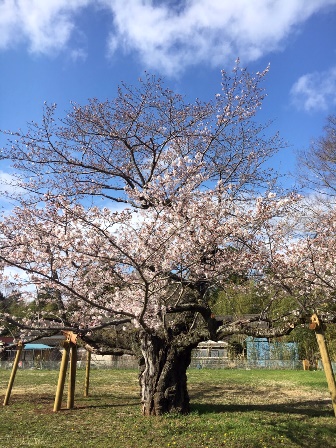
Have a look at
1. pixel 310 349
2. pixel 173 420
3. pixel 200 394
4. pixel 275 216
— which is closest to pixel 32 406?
pixel 173 420

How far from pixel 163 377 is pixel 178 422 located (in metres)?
0.94

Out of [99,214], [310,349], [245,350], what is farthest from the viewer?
[245,350]

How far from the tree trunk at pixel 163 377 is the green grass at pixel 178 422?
0.28 m

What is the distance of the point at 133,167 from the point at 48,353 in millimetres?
24499

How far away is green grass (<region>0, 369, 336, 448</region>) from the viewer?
5.46 m

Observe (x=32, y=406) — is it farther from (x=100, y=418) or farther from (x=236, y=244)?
(x=236, y=244)

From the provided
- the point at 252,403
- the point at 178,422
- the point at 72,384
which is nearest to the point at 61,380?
the point at 72,384

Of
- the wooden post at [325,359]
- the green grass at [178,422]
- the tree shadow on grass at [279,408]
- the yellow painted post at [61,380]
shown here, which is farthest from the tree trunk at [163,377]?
the wooden post at [325,359]

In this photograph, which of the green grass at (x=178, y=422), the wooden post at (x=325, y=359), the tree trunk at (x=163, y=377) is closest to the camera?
the green grass at (x=178, y=422)

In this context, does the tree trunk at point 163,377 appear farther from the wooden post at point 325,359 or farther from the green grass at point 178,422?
the wooden post at point 325,359

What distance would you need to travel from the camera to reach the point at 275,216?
24.8 feet

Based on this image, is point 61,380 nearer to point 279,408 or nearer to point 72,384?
point 72,384

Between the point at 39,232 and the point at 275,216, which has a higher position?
the point at 275,216

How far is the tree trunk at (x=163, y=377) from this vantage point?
7.22m
